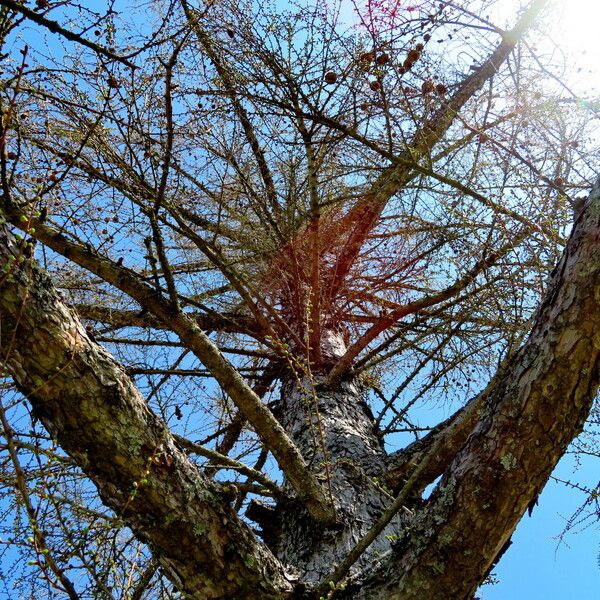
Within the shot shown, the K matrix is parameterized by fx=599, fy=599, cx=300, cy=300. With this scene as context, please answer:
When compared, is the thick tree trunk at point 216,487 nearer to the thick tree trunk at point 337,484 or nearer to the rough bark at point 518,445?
the rough bark at point 518,445

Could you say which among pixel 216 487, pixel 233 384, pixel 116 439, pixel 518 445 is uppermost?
pixel 233 384

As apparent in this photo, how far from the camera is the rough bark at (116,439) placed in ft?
4.99

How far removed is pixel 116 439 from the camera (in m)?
1.56

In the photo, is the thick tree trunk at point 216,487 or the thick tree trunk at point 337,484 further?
the thick tree trunk at point 337,484

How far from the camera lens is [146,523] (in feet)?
5.16

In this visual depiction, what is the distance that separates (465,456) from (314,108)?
154cm

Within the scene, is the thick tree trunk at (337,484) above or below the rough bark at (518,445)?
above

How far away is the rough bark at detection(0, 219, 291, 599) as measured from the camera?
1522 millimetres

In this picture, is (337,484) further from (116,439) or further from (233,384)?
(116,439)

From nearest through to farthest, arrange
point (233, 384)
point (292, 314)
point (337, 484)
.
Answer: point (233, 384), point (337, 484), point (292, 314)

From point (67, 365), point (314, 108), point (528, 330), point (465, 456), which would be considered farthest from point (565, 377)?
point (314, 108)

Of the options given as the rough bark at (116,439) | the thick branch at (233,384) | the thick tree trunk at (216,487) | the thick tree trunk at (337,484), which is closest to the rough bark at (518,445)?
the thick tree trunk at (216,487)

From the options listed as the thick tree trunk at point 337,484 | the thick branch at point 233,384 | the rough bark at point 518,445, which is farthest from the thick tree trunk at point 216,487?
the thick branch at point 233,384

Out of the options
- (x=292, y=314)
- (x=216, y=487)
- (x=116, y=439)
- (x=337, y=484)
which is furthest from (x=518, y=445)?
(x=292, y=314)
